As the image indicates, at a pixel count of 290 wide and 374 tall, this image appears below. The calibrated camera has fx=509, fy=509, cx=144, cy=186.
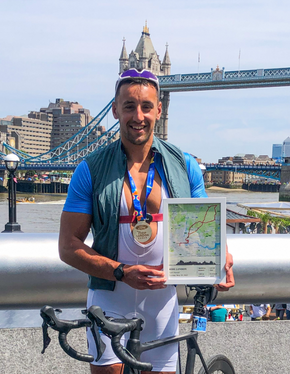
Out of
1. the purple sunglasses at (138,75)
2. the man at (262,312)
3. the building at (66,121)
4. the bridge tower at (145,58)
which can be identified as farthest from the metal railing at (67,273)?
the building at (66,121)

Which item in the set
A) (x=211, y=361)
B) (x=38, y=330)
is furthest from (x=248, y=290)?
(x=38, y=330)

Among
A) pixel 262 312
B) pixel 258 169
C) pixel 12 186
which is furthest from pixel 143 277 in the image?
pixel 258 169

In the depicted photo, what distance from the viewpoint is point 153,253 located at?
1169mm

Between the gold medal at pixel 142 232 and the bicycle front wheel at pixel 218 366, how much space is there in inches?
16.2

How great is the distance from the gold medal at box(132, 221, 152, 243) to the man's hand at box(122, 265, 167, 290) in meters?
0.07

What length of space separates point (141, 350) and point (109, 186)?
0.37m

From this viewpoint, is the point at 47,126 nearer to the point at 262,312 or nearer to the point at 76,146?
the point at 76,146

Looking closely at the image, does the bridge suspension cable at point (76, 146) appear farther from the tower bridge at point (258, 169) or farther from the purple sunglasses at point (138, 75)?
the purple sunglasses at point (138, 75)

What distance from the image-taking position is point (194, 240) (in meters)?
1.12

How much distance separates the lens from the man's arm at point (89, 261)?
1077mm

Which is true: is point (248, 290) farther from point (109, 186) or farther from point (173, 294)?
point (109, 186)

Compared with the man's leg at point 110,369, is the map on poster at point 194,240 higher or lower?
higher

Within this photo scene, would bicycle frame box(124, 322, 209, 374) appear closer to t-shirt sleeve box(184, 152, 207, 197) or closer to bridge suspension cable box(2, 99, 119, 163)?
t-shirt sleeve box(184, 152, 207, 197)

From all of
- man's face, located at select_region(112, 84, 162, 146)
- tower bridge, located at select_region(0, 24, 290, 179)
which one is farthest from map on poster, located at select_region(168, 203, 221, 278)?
tower bridge, located at select_region(0, 24, 290, 179)
